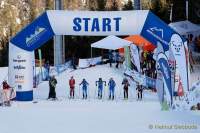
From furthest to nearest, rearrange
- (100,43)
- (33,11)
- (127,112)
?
(33,11) → (100,43) → (127,112)

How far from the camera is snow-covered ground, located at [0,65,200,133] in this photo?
14211mm

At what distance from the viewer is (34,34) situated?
21.3m

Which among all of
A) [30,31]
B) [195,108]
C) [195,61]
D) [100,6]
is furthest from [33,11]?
[195,108]

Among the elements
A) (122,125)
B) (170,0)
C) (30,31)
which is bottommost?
(122,125)

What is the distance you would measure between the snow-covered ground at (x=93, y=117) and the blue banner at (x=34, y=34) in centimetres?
243

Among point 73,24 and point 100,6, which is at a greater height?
point 100,6

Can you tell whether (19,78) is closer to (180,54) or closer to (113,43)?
(180,54)

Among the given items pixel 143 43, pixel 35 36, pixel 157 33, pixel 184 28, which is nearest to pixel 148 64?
pixel 143 43

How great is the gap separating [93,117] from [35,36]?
6.16 m

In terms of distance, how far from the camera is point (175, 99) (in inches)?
707

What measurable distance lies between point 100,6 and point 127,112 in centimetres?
4862

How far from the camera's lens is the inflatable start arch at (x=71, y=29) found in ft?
68.6

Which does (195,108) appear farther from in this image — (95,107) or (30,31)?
(30,31)

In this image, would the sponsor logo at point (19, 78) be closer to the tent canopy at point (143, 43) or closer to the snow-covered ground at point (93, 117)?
the snow-covered ground at point (93, 117)
